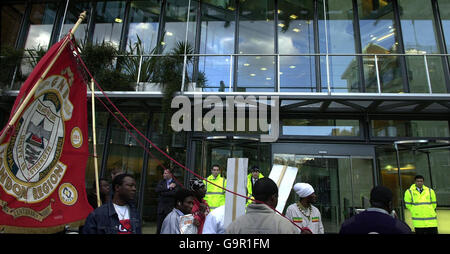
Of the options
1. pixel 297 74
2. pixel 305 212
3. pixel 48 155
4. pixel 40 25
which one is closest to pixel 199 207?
pixel 305 212

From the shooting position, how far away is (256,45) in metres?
9.89

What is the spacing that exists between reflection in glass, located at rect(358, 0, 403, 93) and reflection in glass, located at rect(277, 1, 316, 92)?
6.02 ft

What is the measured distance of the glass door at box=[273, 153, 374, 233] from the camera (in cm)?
819

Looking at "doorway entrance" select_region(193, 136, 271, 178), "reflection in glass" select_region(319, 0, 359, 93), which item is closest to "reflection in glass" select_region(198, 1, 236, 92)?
"doorway entrance" select_region(193, 136, 271, 178)

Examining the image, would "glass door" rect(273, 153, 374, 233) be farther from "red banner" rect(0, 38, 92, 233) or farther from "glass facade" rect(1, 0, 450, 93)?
"red banner" rect(0, 38, 92, 233)

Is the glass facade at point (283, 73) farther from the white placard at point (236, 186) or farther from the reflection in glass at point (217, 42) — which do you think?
the white placard at point (236, 186)

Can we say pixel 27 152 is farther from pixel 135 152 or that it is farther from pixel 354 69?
pixel 354 69

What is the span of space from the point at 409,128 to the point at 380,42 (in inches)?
127

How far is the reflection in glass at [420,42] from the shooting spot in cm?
881

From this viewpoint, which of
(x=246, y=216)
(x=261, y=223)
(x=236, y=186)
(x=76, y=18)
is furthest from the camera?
(x=76, y=18)

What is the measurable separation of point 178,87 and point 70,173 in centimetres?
528

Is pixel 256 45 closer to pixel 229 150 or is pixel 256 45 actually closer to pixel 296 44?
pixel 296 44
